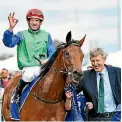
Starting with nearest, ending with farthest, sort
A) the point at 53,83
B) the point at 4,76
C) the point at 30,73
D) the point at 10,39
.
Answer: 1. the point at 53,83
2. the point at 30,73
3. the point at 10,39
4. the point at 4,76

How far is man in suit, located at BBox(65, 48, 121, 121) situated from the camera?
632cm

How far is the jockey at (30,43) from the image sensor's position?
7.11m

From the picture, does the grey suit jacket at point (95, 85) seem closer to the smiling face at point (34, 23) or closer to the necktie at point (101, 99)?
the necktie at point (101, 99)

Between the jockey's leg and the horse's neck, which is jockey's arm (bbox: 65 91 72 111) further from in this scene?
the jockey's leg

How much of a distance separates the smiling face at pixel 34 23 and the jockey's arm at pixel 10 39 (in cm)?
25

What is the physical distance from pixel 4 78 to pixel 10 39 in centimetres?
154

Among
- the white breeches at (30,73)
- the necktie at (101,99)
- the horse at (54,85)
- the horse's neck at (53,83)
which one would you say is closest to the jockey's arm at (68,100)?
the horse at (54,85)

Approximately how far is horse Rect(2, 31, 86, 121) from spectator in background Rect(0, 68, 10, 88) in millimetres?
1545

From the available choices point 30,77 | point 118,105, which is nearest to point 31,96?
point 30,77

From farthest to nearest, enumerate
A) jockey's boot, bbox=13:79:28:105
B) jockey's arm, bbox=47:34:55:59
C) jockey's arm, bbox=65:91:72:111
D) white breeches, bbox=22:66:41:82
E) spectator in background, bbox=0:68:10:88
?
1. spectator in background, bbox=0:68:10:88
2. jockey's arm, bbox=47:34:55:59
3. jockey's boot, bbox=13:79:28:105
4. white breeches, bbox=22:66:41:82
5. jockey's arm, bbox=65:91:72:111

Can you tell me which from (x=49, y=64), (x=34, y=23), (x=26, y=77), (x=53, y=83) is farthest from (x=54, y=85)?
(x=34, y=23)

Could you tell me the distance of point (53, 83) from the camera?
681cm

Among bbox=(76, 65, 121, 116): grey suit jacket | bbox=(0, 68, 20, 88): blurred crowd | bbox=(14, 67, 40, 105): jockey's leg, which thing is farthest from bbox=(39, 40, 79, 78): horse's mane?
bbox=(0, 68, 20, 88): blurred crowd

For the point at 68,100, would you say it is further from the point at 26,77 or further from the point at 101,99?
the point at 26,77
